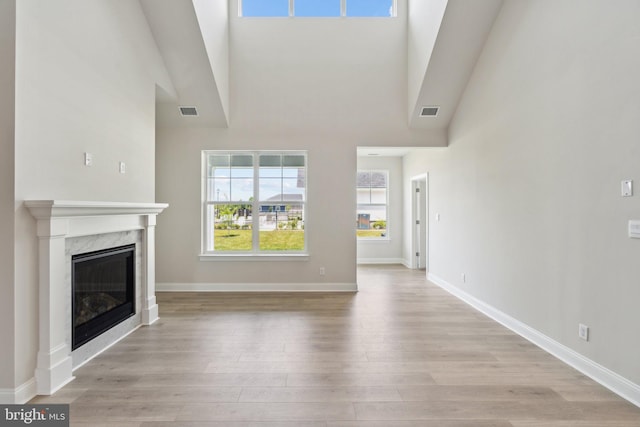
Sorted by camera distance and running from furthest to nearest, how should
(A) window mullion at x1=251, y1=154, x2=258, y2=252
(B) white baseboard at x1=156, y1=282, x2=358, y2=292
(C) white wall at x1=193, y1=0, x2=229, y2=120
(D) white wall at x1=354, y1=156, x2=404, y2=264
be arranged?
(D) white wall at x1=354, y1=156, x2=404, y2=264, (A) window mullion at x1=251, y1=154, x2=258, y2=252, (B) white baseboard at x1=156, y1=282, x2=358, y2=292, (C) white wall at x1=193, y1=0, x2=229, y2=120

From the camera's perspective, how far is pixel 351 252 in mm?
5293

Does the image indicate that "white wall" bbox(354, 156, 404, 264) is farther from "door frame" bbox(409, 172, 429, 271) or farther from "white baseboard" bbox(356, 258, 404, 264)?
"door frame" bbox(409, 172, 429, 271)

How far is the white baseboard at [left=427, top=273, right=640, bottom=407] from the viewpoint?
7.66 ft

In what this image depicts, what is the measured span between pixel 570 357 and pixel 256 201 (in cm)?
430

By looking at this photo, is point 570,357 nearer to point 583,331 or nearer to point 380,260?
point 583,331

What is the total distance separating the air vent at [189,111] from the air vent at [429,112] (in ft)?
10.9

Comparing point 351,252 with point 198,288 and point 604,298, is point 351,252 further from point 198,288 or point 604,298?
point 604,298

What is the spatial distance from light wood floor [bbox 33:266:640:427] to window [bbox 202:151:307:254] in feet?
4.97

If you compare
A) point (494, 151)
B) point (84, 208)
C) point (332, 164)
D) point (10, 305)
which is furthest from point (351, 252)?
point (10, 305)

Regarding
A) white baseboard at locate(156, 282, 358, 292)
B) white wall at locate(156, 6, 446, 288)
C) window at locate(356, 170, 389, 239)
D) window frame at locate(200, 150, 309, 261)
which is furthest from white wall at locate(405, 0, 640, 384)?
window at locate(356, 170, 389, 239)

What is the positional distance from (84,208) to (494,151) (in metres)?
4.22

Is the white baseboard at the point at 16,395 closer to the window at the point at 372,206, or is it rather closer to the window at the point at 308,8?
the window at the point at 308,8

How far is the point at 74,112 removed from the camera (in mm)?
2701
